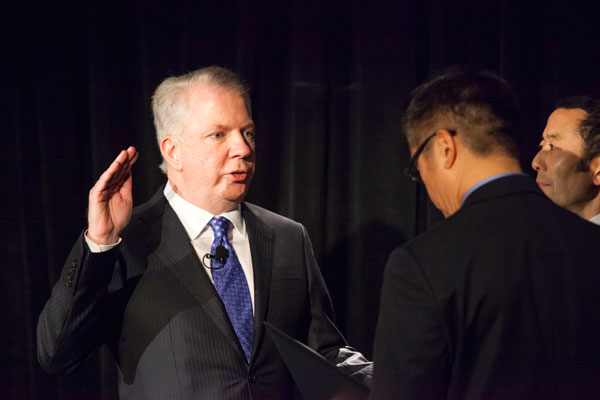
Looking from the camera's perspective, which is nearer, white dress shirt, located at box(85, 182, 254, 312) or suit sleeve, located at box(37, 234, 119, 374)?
suit sleeve, located at box(37, 234, 119, 374)

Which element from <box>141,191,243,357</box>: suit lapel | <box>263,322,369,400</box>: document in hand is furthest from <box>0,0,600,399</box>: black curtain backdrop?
<box>263,322,369,400</box>: document in hand

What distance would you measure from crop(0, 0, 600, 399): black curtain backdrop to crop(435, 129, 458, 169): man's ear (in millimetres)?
1315

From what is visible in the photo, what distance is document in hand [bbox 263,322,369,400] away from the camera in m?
1.22

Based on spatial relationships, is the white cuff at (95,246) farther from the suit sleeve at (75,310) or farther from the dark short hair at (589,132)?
the dark short hair at (589,132)

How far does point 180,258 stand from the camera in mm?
1664

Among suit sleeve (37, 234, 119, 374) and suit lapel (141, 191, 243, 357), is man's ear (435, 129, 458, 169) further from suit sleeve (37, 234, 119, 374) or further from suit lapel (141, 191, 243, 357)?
suit sleeve (37, 234, 119, 374)

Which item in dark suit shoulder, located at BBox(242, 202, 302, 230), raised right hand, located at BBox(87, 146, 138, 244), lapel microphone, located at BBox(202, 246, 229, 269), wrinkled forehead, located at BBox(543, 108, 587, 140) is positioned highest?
wrinkled forehead, located at BBox(543, 108, 587, 140)

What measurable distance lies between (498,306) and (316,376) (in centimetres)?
48

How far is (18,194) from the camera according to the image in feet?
7.89

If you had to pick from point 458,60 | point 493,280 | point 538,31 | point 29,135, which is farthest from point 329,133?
point 493,280

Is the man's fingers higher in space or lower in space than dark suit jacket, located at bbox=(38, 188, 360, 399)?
higher

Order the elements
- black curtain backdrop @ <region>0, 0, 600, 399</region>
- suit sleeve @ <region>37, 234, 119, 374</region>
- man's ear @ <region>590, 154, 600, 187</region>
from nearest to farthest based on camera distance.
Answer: suit sleeve @ <region>37, 234, 119, 374</region>
man's ear @ <region>590, 154, 600, 187</region>
black curtain backdrop @ <region>0, 0, 600, 399</region>

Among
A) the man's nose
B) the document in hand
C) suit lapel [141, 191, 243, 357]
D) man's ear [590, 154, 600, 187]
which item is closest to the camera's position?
the document in hand

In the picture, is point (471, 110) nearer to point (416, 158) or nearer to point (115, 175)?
point (416, 158)
